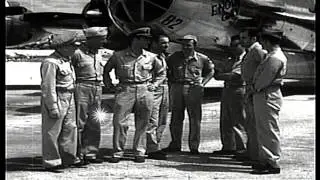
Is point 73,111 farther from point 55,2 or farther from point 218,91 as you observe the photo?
point 218,91

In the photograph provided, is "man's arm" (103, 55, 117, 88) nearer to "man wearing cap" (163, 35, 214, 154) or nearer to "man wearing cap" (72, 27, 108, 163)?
"man wearing cap" (72, 27, 108, 163)

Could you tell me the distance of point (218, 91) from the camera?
18016mm

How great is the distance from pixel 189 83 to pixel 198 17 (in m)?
5.21

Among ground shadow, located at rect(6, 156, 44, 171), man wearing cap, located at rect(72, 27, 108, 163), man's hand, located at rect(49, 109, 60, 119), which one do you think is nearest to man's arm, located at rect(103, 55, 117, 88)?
man wearing cap, located at rect(72, 27, 108, 163)

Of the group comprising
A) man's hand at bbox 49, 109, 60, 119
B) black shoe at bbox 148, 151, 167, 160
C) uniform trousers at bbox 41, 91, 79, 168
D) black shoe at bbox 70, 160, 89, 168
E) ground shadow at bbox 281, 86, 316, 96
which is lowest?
ground shadow at bbox 281, 86, 316, 96

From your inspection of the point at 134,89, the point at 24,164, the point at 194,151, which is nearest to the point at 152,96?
the point at 134,89

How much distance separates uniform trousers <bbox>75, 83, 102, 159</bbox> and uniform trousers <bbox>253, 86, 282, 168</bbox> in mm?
1816

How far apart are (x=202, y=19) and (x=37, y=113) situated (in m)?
3.85

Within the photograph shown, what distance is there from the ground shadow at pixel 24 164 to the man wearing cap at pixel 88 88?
512 mm

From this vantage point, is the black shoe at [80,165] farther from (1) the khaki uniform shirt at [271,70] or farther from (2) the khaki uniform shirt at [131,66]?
(1) the khaki uniform shirt at [271,70]

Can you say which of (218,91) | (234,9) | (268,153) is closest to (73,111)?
(268,153)

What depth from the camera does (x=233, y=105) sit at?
26.7 ft

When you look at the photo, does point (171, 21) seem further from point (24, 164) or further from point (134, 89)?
point (24, 164)

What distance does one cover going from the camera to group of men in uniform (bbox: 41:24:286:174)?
6.80 m
